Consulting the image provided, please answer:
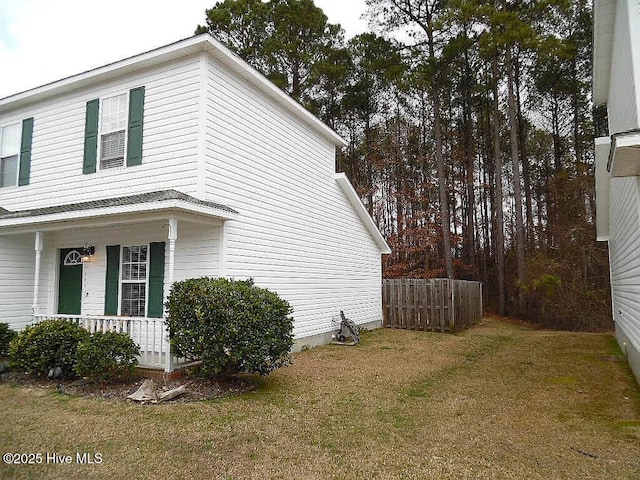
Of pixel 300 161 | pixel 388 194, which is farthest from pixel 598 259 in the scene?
pixel 300 161

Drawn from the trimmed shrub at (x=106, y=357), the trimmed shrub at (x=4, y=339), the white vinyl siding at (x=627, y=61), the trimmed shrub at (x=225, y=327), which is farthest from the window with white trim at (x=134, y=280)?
the white vinyl siding at (x=627, y=61)

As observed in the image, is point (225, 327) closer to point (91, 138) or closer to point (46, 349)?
point (46, 349)

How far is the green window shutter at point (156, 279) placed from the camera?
8.04 metres

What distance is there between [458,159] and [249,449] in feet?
74.1

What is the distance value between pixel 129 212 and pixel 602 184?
9990mm

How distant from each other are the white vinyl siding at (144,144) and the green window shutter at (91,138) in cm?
17

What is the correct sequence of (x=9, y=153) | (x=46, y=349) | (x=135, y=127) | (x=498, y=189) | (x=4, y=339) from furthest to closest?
(x=498, y=189), (x=9, y=153), (x=4, y=339), (x=135, y=127), (x=46, y=349)

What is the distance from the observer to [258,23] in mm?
19281

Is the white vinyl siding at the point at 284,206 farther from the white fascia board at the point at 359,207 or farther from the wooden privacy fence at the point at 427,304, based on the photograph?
the wooden privacy fence at the point at 427,304

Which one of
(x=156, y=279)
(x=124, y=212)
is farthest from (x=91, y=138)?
(x=156, y=279)

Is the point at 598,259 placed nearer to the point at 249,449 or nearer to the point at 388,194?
the point at 388,194

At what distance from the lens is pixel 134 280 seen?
849cm

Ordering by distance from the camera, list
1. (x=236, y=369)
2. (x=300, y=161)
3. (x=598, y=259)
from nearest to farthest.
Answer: (x=236, y=369) → (x=300, y=161) → (x=598, y=259)

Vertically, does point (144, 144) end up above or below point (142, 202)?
above
